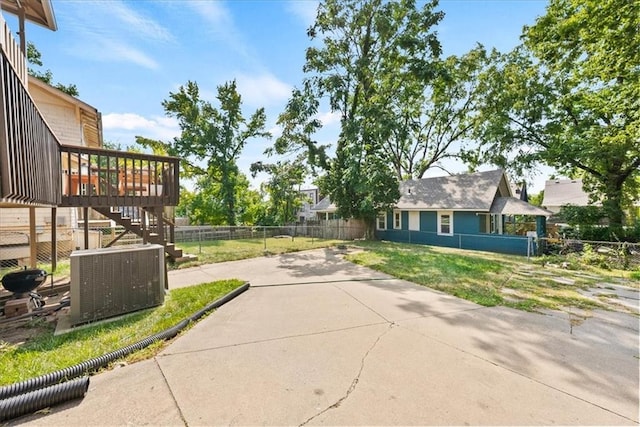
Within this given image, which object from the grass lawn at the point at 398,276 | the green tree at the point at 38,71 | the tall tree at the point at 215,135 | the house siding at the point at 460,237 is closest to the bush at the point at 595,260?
the grass lawn at the point at 398,276

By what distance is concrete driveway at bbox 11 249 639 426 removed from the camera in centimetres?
219

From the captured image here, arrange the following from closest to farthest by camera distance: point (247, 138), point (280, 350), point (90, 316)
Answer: point (280, 350) < point (90, 316) < point (247, 138)

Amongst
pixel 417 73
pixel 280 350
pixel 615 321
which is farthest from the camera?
pixel 417 73

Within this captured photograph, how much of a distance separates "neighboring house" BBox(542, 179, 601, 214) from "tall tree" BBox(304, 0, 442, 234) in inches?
860

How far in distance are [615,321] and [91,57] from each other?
44.6ft

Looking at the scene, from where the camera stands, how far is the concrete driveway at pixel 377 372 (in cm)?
219

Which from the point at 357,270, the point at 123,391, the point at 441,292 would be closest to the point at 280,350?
the point at 123,391

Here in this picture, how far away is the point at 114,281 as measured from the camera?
4254mm

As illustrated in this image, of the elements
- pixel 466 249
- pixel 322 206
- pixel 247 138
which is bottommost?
pixel 466 249

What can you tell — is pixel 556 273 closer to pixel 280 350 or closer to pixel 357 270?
pixel 357 270

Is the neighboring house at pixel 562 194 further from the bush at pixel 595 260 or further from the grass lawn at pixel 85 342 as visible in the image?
the grass lawn at pixel 85 342

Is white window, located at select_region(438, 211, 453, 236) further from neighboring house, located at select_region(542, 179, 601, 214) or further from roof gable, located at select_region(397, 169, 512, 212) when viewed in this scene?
neighboring house, located at select_region(542, 179, 601, 214)

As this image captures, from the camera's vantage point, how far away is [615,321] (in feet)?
14.3

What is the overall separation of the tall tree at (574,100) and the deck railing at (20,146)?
614 inches
